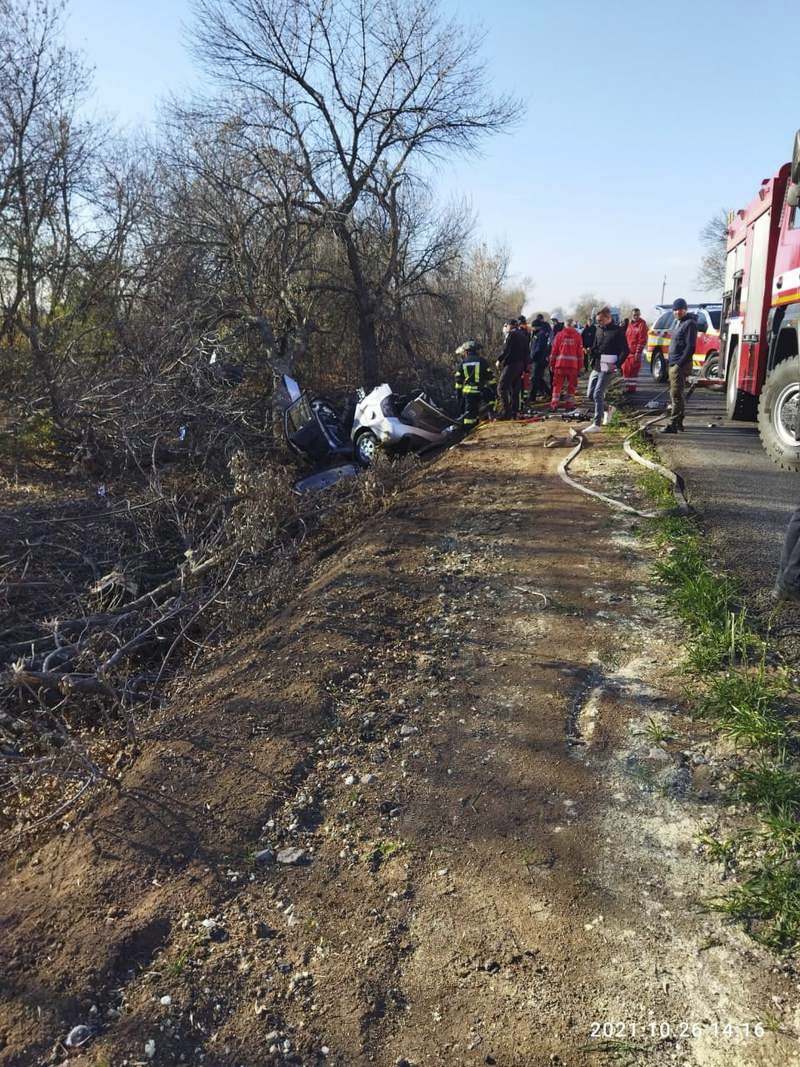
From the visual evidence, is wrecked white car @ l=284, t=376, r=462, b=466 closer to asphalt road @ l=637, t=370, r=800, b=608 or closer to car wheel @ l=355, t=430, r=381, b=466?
car wheel @ l=355, t=430, r=381, b=466

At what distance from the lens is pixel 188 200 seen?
15.1 m

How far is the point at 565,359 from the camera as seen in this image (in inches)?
476

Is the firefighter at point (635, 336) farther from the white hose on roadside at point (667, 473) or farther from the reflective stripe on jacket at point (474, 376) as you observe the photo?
the white hose on roadside at point (667, 473)

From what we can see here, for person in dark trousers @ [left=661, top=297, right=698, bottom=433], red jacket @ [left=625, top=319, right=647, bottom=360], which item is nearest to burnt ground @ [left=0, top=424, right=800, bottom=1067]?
person in dark trousers @ [left=661, top=297, right=698, bottom=433]

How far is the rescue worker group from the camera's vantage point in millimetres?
9266

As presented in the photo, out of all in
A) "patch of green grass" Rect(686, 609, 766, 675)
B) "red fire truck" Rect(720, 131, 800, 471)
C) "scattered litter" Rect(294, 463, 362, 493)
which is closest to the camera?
"patch of green grass" Rect(686, 609, 766, 675)

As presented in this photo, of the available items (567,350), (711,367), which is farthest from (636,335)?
(567,350)

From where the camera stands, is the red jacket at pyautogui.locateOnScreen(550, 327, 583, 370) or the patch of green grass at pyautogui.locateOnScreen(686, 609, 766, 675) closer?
the patch of green grass at pyautogui.locateOnScreen(686, 609, 766, 675)

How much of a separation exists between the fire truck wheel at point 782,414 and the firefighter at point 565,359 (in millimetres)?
4964

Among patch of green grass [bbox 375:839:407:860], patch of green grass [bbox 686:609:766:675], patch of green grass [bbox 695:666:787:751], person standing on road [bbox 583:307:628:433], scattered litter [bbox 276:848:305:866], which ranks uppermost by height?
person standing on road [bbox 583:307:628:433]

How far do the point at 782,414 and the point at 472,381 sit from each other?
5510 mm

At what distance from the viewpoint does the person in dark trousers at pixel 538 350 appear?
573 inches

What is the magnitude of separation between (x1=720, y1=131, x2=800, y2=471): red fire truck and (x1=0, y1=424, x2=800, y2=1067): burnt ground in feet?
12.2

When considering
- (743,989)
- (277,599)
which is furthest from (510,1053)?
(277,599)
